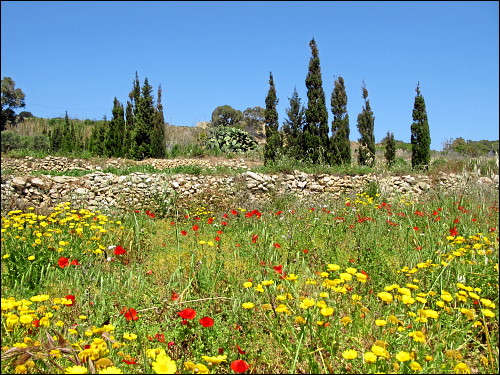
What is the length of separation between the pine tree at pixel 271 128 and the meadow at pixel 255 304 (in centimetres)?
1064

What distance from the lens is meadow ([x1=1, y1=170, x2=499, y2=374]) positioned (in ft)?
6.15

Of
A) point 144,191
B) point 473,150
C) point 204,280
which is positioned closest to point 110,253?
point 204,280

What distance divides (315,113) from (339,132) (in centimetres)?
156

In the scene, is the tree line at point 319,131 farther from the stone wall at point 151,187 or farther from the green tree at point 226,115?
the green tree at point 226,115

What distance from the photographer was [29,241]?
12.5 ft

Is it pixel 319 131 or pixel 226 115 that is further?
pixel 226 115

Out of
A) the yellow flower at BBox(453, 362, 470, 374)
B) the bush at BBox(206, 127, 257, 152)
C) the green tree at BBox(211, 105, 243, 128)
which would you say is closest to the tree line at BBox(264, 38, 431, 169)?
the bush at BBox(206, 127, 257, 152)

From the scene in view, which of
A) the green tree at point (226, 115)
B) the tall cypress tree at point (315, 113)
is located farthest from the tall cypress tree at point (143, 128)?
the green tree at point (226, 115)

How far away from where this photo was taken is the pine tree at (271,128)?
15914 millimetres

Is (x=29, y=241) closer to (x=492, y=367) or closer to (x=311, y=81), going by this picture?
(x=492, y=367)

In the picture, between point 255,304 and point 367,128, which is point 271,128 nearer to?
point 367,128

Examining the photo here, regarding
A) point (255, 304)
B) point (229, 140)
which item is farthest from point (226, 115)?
point (255, 304)

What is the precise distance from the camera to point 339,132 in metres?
16.4

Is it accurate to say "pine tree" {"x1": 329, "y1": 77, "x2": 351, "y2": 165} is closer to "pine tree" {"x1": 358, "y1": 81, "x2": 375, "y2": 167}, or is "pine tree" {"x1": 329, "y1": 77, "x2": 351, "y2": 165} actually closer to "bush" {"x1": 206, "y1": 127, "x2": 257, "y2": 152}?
"pine tree" {"x1": 358, "y1": 81, "x2": 375, "y2": 167}
